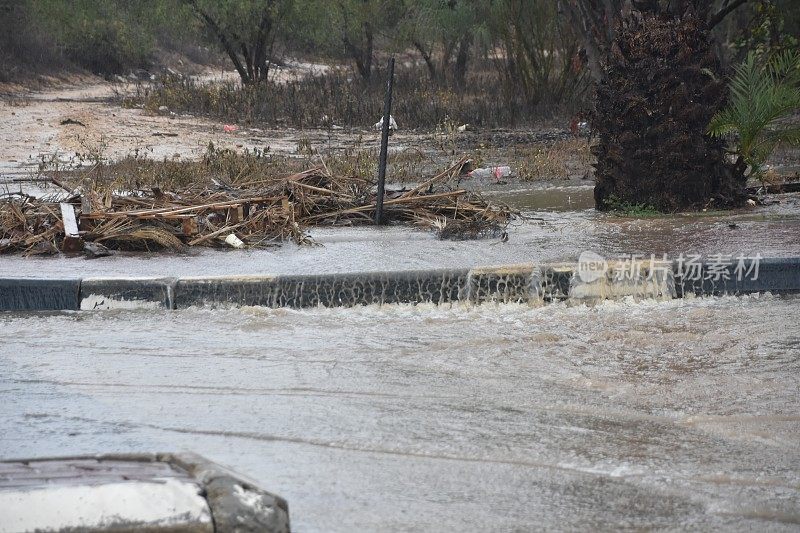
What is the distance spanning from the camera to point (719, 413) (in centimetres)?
491

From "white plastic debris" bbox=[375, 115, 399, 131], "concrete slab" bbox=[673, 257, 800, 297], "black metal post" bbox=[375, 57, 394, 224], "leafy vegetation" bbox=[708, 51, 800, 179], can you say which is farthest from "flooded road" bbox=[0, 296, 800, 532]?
"white plastic debris" bbox=[375, 115, 399, 131]

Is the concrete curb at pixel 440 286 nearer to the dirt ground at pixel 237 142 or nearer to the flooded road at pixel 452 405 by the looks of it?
the flooded road at pixel 452 405

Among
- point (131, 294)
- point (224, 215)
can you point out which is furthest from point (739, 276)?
point (224, 215)

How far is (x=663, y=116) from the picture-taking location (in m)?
A: 10.4

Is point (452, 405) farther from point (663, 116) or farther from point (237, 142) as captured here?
point (237, 142)

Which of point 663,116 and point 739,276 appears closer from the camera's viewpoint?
point 739,276

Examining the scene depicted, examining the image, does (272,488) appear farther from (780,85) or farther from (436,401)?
(780,85)

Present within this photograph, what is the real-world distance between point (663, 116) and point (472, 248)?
282 cm

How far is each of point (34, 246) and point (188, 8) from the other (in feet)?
80.1

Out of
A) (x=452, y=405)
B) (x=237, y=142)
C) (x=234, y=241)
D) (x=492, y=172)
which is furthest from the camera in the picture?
(x=237, y=142)

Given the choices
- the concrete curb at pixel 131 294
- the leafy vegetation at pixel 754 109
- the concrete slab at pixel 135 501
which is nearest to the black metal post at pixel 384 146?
the concrete curb at pixel 131 294

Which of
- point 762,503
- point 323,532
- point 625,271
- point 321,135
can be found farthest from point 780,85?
point 321,135

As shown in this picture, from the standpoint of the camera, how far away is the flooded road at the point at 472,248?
7.91m

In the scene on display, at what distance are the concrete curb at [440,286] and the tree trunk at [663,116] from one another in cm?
324
